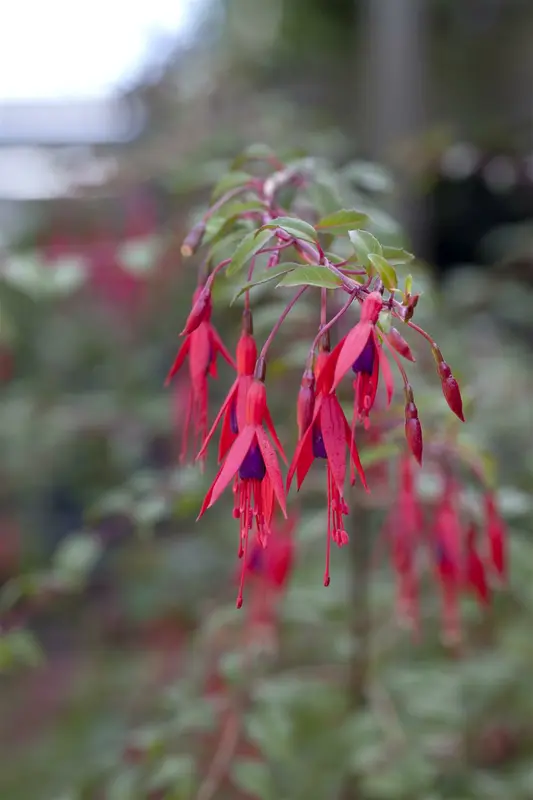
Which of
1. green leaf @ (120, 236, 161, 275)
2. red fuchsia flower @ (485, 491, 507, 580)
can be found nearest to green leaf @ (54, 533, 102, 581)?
green leaf @ (120, 236, 161, 275)

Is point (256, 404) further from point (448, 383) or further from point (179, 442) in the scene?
point (179, 442)

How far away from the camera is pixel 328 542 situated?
1.31 ft

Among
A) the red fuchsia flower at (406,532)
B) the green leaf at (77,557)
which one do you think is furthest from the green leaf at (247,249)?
the green leaf at (77,557)

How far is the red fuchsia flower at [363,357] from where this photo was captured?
14.1 inches

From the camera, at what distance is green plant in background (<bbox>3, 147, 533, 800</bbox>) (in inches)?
15.9

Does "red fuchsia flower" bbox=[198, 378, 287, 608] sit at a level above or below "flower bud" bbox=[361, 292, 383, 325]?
below

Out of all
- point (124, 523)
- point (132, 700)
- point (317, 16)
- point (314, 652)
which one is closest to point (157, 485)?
point (124, 523)

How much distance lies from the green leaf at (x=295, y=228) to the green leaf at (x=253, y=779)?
0.52 metres

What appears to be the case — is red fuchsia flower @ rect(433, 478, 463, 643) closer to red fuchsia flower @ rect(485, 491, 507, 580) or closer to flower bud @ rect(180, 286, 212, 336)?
red fuchsia flower @ rect(485, 491, 507, 580)

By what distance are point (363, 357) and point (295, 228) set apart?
8 centimetres

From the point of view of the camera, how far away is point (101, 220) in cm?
207

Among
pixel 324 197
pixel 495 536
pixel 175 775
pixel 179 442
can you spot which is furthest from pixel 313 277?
pixel 179 442

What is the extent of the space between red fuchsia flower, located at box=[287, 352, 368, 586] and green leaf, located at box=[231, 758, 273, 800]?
1.32 ft

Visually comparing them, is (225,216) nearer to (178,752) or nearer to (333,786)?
(178,752)
